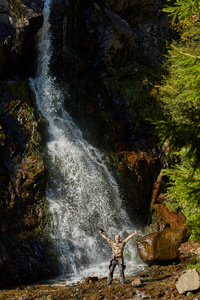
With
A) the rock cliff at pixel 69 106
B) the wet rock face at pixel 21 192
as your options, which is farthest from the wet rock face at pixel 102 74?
the wet rock face at pixel 21 192

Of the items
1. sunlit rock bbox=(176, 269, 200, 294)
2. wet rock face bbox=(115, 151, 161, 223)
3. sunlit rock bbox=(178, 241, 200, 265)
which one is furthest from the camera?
wet rock face bbox=(115, 151, 161, 223)

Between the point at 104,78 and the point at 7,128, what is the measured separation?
686 cm

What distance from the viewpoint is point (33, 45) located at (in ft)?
50.2

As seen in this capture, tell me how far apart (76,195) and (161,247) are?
162 inches

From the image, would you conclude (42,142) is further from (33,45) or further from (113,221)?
(33,45)

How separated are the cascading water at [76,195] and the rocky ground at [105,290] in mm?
1489

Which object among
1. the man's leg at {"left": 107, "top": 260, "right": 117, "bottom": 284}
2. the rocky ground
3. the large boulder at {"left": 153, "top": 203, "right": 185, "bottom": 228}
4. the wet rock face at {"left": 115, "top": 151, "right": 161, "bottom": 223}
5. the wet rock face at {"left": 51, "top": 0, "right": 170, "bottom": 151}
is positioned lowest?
the rocky ground

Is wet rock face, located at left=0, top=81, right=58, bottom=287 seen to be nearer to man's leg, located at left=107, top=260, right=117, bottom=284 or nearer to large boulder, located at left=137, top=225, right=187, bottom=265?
man's leg, located at left=107, top=260, right=117, bottom=284

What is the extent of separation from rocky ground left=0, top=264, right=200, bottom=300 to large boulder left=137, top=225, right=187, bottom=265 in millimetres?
1079

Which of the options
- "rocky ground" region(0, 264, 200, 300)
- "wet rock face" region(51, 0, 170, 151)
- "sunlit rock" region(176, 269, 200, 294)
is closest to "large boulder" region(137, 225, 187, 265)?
"rocky ground" region(0, 264, 200, 300)

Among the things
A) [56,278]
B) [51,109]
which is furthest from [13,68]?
[56,278]

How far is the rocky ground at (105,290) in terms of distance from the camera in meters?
6.96

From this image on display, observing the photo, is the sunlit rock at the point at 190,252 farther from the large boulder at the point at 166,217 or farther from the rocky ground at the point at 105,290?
the large boulder at the point at 166,217

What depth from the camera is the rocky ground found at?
6.96 meters
